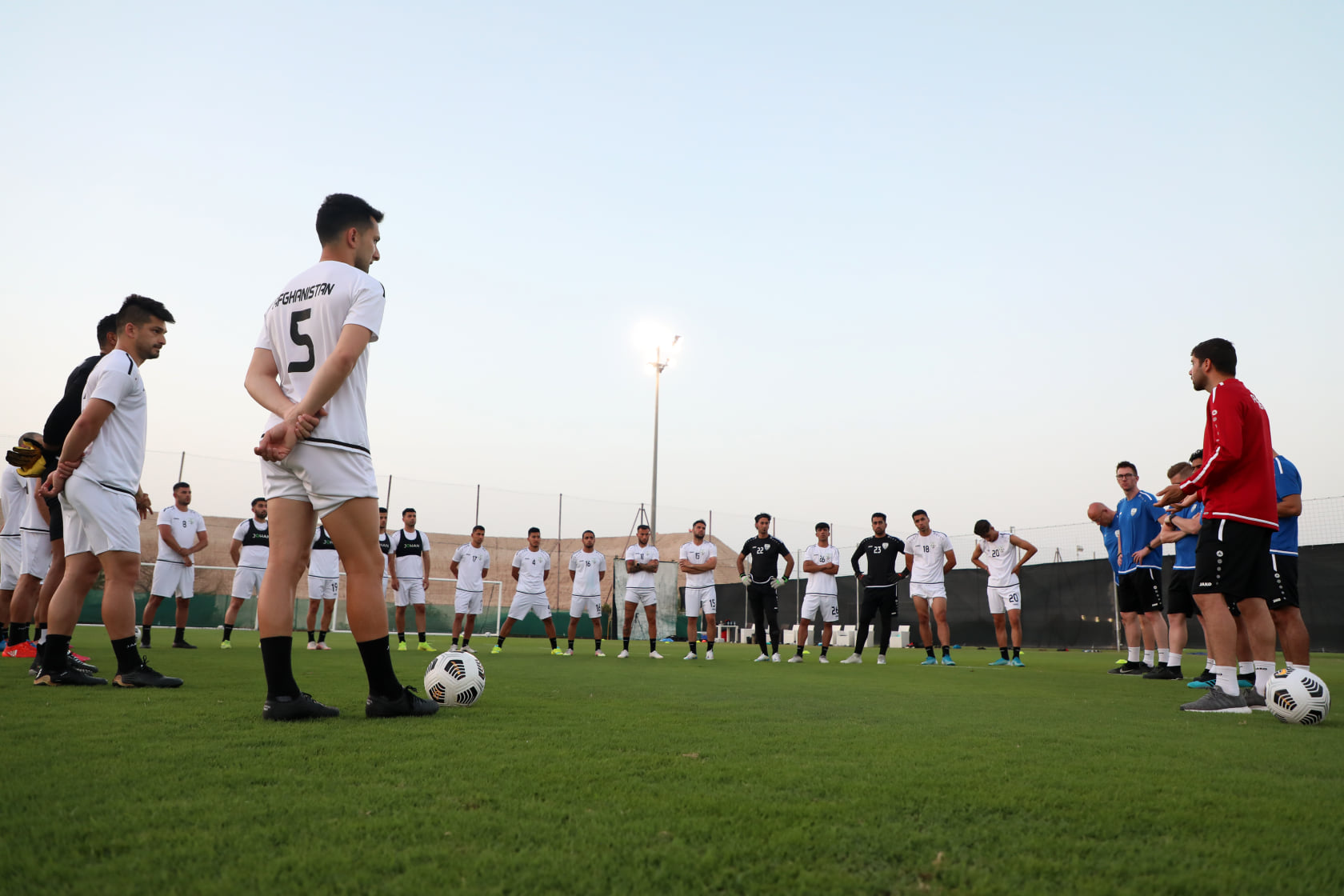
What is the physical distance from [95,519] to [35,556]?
246cm

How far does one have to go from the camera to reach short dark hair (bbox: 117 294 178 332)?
5.12 meters

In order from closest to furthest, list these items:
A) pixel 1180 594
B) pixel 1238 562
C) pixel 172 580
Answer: pixel 1238 562 → pixel 1180 594 → pixel 172 580

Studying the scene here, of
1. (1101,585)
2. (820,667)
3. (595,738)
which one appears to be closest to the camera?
(595,738)

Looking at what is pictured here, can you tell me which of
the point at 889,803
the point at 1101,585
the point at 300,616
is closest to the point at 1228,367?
the point at 889,803

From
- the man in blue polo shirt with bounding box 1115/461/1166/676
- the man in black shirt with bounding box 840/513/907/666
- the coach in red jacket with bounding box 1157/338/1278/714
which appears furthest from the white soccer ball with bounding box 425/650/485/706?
the man in black shirt with bounding box 840/513/907/666

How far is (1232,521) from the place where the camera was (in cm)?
491

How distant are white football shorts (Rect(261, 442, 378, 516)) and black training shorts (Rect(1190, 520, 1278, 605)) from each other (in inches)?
Result: 185

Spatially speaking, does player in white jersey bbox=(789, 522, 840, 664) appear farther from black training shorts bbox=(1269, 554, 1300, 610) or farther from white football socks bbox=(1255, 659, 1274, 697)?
Result: white football socks bbox=(1255, 659, 1274, 697)

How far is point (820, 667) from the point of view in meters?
10.6

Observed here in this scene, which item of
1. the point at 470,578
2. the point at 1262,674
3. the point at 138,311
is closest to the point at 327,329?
the point at 138,311

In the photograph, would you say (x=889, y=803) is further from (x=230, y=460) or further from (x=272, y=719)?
(x=230, y=460)

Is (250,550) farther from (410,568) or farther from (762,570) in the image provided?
(762,570)

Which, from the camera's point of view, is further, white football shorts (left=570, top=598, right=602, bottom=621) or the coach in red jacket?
white football shorts (left=570, top=598, right=602, bottom=621)

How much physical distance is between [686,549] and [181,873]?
1206 centimetres
